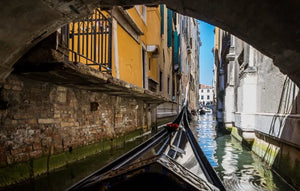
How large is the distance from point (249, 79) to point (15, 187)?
17.3ft

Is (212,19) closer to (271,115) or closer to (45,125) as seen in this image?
(45,125)

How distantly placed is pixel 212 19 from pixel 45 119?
92.6 inches

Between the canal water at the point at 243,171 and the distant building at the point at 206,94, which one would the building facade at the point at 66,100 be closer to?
the canal water at the point at 243,171

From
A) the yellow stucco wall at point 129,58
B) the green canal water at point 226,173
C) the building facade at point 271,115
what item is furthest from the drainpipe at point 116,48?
the building facade at point 271,115

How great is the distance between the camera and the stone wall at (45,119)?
94.3 inches

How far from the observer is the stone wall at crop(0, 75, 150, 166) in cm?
239

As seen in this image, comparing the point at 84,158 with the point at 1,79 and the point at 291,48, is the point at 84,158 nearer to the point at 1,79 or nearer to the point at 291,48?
the point at 1,79

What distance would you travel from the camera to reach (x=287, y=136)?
3.20 meters

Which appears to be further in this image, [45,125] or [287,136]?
[287,136]

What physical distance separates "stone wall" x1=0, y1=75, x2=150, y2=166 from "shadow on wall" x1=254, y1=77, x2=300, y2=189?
3138 mm

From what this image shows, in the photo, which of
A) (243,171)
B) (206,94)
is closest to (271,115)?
(243,171)

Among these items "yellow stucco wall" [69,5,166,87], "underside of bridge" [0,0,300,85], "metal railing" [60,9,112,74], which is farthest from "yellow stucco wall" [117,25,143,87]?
"underside of bridge" [0,0,300,85]

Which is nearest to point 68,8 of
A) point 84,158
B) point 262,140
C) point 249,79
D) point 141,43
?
point 84,158

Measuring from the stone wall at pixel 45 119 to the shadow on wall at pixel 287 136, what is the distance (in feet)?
10.3
